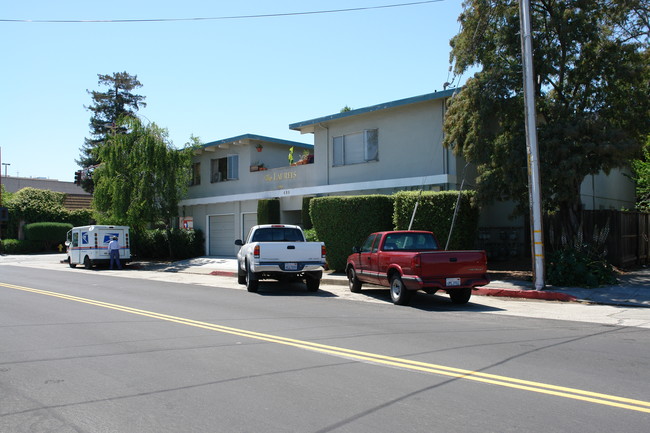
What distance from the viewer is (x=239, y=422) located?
4.50 metres

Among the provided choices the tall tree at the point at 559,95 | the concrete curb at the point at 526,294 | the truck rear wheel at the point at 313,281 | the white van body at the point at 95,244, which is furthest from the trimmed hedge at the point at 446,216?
the white van body at the point at 95,244

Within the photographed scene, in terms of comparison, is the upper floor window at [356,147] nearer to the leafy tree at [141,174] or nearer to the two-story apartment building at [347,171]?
the two-story apartment building at [347,171]

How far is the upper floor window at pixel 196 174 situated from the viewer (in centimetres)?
3139

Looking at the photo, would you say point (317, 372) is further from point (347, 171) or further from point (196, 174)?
point (196, 174)

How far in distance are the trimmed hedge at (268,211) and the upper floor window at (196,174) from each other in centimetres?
748

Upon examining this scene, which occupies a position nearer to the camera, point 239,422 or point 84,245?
point 239,422

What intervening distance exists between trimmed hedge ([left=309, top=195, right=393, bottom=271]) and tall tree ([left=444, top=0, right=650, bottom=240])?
3.89 m

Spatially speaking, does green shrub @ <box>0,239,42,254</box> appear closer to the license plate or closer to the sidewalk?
the sidewalk

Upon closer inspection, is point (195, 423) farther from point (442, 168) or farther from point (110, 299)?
point (442, 168)

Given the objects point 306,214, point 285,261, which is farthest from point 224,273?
point 285,261

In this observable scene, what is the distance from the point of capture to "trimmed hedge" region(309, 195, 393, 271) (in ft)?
61.8

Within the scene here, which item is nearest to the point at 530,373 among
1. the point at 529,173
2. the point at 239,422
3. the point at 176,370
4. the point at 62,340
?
the point at 239,422

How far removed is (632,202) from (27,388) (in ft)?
107

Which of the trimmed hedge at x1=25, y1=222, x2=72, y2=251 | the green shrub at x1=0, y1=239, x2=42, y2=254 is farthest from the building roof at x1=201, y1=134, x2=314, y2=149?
the green shrub at x1=0, y1=239, x2=42, y2=254
